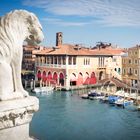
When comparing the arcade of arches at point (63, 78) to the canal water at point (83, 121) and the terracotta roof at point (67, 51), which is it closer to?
the terracotta roof at point (67, 51)

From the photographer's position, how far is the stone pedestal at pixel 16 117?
803 millimetres

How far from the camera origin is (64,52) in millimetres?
15055

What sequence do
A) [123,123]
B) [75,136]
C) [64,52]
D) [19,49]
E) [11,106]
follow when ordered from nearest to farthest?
[11,106], [19,49], [75,136], [123,123], [64,52]

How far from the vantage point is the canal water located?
6.92 m

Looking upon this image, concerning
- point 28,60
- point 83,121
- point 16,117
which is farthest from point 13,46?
point 28,60

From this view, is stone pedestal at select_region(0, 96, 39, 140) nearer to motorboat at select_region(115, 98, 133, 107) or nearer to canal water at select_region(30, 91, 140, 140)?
canal water at select_region(30, 91, 140, 140)

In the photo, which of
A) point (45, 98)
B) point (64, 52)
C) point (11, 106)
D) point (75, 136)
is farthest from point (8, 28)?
point (64, 52)

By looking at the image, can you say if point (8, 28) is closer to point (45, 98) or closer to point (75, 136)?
point (75, 136)

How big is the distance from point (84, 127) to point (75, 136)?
0.91 m

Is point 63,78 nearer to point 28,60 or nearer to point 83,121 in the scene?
point 83,121

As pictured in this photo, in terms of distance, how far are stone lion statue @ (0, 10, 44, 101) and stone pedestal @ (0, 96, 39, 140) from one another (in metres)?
0.03

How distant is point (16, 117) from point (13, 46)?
20cm

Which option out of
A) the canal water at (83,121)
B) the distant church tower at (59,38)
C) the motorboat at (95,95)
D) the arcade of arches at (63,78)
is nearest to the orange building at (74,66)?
the arcade of arches at (63,78)

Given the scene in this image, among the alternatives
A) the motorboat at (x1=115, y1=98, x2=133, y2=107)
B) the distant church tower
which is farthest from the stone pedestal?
the distant church tower
